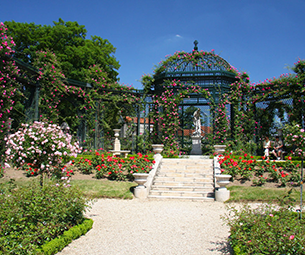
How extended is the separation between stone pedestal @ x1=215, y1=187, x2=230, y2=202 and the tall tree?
45.6 feet

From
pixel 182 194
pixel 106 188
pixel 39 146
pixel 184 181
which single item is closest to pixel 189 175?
pixel 184 181

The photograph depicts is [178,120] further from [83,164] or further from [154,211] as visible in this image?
[154,211]

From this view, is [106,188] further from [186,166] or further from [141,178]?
[186,166]

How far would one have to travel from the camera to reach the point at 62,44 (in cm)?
1961

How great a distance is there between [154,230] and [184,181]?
4.26m

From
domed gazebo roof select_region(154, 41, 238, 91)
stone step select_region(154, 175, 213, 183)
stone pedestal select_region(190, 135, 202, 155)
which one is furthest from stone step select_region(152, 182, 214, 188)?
domed gazebo roof select_region(154, 41, 238, 91)

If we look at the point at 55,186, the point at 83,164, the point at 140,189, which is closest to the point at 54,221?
the point at 55,186

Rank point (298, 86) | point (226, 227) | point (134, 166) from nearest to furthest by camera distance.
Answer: point (226, 227), point (134, 166), point (298, 86)

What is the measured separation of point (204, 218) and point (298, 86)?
9836 mm

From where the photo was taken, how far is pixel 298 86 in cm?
1304

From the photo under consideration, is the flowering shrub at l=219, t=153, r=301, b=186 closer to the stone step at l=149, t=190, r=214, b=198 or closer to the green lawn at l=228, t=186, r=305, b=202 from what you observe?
the green lawn at l=228, t=186, r=305, b=202

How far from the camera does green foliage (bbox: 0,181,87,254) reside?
3602 millimetres

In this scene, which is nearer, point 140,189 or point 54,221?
point 54,221

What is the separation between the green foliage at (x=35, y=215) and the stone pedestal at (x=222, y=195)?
13.9 ft
